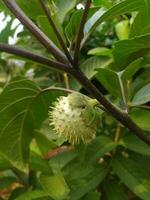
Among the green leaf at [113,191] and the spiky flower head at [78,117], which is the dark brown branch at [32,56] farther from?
Result: the green leaf at [113,191]

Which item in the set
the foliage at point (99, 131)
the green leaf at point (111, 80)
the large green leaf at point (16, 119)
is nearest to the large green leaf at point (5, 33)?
the foliage at point (99, 131)

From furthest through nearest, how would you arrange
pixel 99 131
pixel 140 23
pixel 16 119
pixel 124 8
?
pixel 99 131 < pixel 16 119 < pixel 140 23 < pixel 124 8

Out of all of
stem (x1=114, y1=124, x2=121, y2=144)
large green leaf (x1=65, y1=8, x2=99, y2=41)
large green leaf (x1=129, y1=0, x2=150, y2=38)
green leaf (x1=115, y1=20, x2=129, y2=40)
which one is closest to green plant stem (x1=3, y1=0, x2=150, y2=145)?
large green leaf (x1=65, y1=8, x2=99, y2=41)

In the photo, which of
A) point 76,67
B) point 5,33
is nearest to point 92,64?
point 5,33

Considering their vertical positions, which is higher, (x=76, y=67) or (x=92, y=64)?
(x=76, y=67)

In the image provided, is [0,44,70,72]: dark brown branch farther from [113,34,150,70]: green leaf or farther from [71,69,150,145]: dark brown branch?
[113,34,150,70]: green leaf

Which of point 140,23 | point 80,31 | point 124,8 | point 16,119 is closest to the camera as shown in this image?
point 80,31

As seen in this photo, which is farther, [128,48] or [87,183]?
[87,183]

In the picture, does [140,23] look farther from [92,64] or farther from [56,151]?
[56,151]
